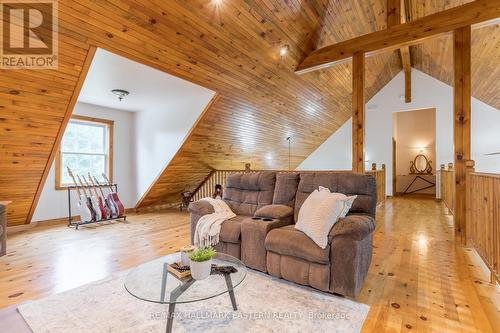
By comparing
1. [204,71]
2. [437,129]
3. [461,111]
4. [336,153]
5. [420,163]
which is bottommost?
[420,163]

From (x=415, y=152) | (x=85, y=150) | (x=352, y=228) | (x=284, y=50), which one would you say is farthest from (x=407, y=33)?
(x=415, y=152)

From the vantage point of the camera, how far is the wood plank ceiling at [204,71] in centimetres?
270

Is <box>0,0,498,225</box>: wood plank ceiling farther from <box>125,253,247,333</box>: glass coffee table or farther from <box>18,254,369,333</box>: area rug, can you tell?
<box>125,253,247,333</box>: glass coffee table

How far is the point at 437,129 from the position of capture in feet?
25.0

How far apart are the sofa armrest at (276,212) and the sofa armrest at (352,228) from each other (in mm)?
667

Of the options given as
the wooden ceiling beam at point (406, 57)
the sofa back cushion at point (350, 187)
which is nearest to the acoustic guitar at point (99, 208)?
the sofa back cushion at point (350, 187)

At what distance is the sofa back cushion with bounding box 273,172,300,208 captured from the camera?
295cm

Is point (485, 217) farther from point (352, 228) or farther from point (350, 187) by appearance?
point (352, 228)

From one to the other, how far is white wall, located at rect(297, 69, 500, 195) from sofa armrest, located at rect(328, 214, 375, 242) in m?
7.00

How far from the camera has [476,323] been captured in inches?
69.3

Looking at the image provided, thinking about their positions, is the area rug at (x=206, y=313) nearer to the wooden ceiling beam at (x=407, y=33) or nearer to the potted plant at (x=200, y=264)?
the potted plant at (x=200, y=264)

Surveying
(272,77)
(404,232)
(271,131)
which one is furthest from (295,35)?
(404,232)

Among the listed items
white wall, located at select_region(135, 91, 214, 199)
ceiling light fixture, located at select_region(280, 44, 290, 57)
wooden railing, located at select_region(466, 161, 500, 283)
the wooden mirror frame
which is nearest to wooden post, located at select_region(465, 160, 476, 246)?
wooden railing, located at select_region(466, 161, 500, 283)

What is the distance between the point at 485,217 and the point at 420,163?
305 inches
